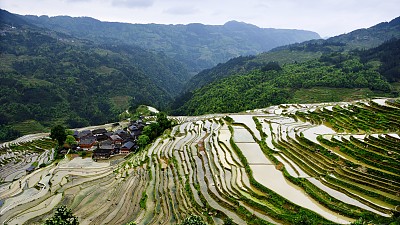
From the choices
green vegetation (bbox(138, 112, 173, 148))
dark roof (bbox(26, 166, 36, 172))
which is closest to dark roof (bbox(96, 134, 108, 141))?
green vegetation (bbox(138, 112, 173, 148))

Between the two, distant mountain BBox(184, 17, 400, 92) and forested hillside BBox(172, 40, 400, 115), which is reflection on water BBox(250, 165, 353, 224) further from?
distant mountain BBox(184, 17, 400, 92)

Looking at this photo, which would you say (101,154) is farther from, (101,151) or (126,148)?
(126,148)

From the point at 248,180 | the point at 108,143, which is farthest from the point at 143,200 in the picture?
the point at 108,143

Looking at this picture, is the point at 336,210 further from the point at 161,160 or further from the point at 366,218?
the point at 161,160

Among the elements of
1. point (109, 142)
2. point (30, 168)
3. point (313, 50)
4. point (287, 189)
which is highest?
point (313, 50)

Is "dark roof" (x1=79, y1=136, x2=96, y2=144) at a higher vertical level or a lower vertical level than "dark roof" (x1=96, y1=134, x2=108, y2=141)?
higher

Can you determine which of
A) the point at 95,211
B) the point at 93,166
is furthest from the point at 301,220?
the point at 93,166
